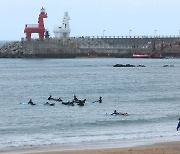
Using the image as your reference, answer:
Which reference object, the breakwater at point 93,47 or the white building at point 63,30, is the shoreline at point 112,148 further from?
the white building at point 63,30

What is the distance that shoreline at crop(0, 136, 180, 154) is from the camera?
27922mm

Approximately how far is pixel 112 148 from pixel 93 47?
13233cm

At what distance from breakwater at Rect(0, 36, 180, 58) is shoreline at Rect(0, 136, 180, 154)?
115777 millimetres

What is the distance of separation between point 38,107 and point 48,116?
6.21m

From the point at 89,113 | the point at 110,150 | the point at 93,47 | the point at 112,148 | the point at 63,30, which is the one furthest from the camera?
the point at 63,30

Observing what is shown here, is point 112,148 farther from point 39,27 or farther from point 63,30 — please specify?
point 63,30

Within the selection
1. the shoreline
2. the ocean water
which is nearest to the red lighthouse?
the ocean water

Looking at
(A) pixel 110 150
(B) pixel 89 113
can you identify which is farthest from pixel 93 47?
(A) pixel 110 150

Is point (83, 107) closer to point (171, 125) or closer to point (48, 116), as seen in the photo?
point (48, 116)

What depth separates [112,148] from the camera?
29453mm

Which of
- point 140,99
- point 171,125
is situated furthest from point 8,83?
point 171,125

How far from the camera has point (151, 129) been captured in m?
36.9

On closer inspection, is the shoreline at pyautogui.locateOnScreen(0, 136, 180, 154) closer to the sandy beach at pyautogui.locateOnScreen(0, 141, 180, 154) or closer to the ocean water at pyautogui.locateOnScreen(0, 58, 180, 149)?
the sandy beach at pyautogui.locateOnScreen(0, 141, 180, 154)

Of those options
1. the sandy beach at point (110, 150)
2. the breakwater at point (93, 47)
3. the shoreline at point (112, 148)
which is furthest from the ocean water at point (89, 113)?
the breakwater at point (93, 47)
